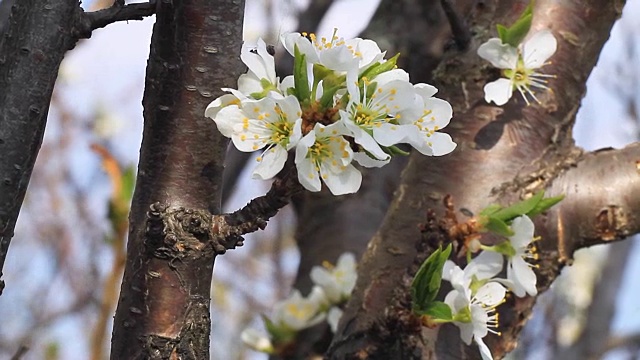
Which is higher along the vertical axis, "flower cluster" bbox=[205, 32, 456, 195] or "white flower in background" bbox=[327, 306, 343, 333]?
"flower cluster" bbox=[205, 32, 456, 195]

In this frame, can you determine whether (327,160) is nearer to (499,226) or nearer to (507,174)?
(499,226)

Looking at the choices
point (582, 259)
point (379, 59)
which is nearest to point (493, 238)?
point (379, 59)

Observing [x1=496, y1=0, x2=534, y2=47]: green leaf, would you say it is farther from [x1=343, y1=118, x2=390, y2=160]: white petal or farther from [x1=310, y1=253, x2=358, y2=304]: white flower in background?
[x1=310, y1=253, x2=358, y2=304]: white flower in background

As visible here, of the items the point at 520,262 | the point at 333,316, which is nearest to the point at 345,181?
the point at 520,262

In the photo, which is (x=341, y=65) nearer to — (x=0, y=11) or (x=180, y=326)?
→ (x=180, y=326)

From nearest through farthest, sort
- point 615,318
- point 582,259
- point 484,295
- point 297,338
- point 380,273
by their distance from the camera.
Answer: point 484,295 < point 380,273 < point 297,338 < point 615,318 < point 582,259

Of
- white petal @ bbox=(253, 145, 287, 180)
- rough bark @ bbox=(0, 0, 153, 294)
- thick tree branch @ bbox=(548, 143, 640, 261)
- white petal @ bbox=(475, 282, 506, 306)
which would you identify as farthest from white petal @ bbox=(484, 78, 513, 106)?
rough bark @ bbox=(0, 0, 153, 294)

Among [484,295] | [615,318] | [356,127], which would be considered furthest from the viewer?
[615,318]
